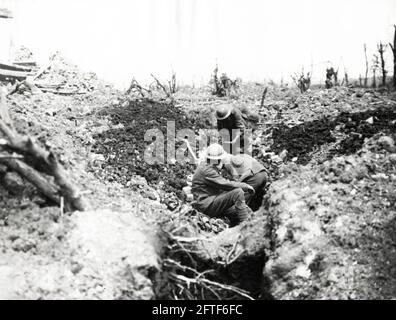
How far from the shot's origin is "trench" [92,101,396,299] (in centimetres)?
482

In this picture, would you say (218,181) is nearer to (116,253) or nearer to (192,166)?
(116,253)

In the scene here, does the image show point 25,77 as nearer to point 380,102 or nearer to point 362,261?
point 380,102

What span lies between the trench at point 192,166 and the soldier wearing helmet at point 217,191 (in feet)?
1.33

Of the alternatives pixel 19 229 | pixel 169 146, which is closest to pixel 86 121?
pixel 169 146

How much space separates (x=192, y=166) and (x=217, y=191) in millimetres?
2274

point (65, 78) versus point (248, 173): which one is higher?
point (65, 78)

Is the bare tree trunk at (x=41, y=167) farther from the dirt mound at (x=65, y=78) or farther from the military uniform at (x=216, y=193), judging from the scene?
the dirt mound at (x=65, y=78)

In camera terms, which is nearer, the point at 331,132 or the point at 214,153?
the point at 214,153

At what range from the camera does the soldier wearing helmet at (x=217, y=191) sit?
598cm

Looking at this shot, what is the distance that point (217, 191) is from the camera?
628 cm

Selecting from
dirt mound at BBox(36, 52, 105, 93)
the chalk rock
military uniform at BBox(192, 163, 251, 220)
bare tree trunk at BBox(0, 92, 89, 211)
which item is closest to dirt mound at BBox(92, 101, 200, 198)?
military uniform at BBox(192, 163, 251, 220)
